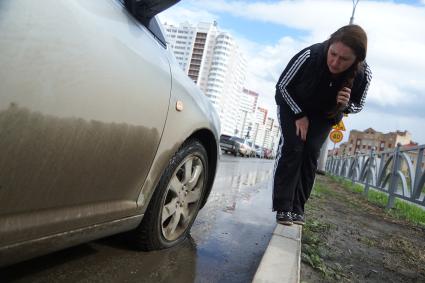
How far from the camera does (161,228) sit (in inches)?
112

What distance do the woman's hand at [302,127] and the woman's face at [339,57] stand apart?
1.54 feet

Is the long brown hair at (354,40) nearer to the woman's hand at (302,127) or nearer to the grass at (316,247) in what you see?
the woman's hand at (302,127)

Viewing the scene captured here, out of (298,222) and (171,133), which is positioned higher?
(171,133)

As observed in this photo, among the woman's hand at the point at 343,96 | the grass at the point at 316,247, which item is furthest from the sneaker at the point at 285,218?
the woman's hand at the point at 343,96

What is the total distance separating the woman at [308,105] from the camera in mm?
3564

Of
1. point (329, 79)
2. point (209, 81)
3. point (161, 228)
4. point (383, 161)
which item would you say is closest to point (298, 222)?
point (329, 79)

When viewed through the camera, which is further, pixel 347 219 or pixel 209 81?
pixel 209 81

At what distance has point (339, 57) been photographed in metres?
3.39

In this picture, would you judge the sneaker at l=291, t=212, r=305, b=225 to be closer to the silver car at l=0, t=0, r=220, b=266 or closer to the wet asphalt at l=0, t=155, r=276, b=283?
the wet asphalt at l=0, t=155, r=276, b=283

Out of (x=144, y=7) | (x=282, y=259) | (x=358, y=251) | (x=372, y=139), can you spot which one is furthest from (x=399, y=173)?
(x=372, y=139)

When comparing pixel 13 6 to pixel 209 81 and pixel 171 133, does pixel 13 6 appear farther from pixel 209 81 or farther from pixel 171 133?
pixel 209 81

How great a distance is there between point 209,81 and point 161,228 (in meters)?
139

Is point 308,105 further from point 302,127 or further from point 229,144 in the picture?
point 229,144

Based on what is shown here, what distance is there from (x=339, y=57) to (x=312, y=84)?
1.08 ft
